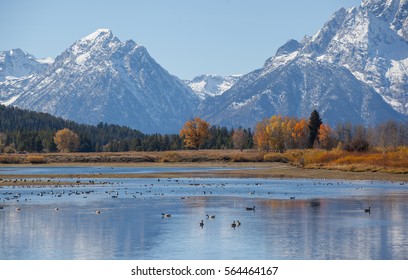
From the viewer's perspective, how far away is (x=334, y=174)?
389 feet

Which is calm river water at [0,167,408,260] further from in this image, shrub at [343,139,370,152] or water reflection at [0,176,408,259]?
shrub at [343,139,370,152]

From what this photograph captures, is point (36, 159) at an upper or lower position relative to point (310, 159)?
lower

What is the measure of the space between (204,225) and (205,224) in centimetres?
63

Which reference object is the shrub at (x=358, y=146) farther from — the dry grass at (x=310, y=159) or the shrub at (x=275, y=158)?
the shrub at (x=275, y=158)

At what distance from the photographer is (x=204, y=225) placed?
51188mm

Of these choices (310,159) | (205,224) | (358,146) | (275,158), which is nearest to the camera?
(205,224)

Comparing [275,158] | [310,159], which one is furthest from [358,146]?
[275,158]

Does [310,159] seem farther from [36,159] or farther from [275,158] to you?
[36,159]

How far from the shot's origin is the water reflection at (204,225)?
134 ft

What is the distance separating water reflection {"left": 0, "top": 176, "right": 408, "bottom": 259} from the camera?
134ft

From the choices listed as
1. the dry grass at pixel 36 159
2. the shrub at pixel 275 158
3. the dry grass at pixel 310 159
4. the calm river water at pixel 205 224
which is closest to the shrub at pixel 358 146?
the dry grass at pixel 310 159

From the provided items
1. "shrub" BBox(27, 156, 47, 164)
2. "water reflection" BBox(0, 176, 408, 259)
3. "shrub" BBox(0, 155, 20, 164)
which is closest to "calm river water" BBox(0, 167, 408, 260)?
"water reflection" BBox(0, 176, 408, 259)
